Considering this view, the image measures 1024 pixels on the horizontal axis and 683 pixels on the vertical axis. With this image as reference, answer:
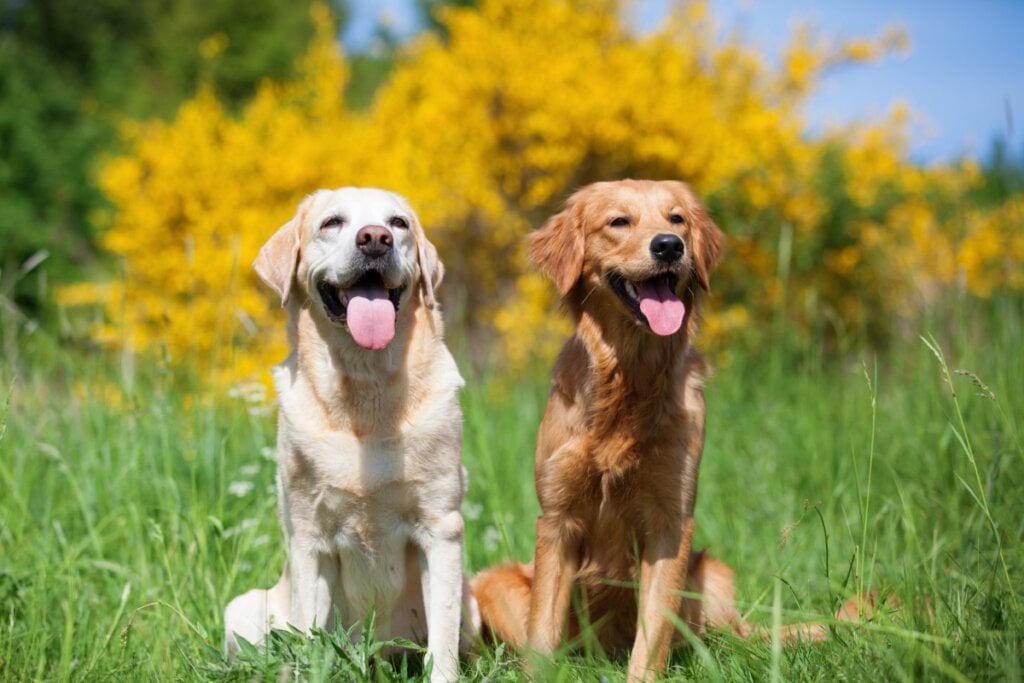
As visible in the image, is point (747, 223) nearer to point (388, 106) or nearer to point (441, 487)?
point (388, 106)

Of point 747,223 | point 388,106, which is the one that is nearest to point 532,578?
point 747,223

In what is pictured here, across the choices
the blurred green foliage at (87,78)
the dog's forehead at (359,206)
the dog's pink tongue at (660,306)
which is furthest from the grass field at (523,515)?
the blurred green foliage at (87,78)

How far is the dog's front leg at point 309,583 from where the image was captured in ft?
9.59

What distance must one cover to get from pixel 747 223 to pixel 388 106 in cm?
401

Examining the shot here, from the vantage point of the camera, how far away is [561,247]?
134 inches

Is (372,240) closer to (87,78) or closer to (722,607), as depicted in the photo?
(722,607)

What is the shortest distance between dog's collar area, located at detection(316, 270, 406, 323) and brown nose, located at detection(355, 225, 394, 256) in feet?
0.31

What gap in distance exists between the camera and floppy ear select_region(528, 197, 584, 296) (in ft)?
11.0

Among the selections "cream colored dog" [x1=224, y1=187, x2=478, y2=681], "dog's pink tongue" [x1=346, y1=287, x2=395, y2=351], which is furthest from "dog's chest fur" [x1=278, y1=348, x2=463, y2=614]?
"dog's pink tongue" [x1=346, y1=287, x2=395, y2=351]

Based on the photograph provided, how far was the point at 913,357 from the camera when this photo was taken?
5.62 metres

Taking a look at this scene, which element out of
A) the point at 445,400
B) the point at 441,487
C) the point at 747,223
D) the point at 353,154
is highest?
the point at 353,154

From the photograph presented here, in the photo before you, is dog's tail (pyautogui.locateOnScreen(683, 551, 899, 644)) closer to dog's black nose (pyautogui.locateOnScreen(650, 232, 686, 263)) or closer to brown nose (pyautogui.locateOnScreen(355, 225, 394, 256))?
dog's black nose (pyautogui.locateOnScreen(650, 232, 686, 263))

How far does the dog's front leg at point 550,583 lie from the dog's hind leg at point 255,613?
32.5 inches

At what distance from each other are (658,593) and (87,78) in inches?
770
